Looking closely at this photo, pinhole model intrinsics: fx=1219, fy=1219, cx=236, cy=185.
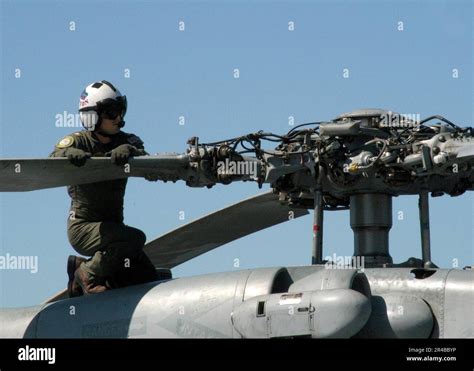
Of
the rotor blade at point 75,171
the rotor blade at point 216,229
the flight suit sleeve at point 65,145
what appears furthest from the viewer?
the rotor blade at point 216,229

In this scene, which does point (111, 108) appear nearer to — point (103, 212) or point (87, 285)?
point (103, 212)

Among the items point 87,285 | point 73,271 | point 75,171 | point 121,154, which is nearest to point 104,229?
point 87,285

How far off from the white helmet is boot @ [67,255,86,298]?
1.28 meters

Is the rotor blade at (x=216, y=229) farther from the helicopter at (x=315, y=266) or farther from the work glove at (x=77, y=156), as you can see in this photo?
the work glove at (x=77, y=156)

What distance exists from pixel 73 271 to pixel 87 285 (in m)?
0.29

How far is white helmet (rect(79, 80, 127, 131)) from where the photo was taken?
10828mm

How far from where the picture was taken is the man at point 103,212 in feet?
35.5

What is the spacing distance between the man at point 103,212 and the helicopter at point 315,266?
0.21 meters

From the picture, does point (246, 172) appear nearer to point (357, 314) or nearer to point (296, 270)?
point (296, 270)

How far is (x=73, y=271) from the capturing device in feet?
37.2

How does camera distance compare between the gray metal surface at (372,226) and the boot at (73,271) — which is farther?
the boot at (73,271)

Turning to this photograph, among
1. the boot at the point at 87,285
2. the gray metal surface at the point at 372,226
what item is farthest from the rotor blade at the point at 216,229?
the boot at the point at 87,285
